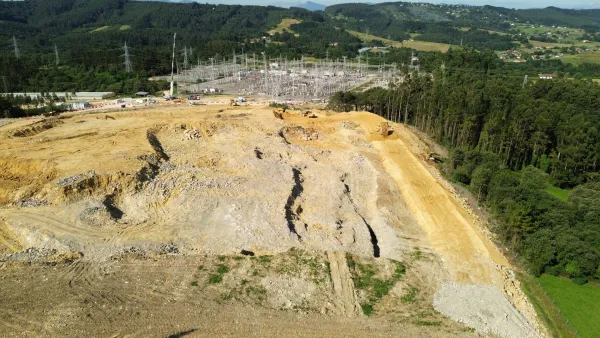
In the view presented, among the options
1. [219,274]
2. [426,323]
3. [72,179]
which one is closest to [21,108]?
[72,179]

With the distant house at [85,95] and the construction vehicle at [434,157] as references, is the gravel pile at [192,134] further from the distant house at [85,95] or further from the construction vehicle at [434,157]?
the distant house at [85,95]

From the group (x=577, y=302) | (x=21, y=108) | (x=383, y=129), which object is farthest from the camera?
(x=21, y=108)

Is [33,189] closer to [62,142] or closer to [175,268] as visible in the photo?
[62,142]

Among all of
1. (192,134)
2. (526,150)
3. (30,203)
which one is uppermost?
(192,134)

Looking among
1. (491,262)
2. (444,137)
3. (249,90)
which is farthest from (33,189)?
(249,90)

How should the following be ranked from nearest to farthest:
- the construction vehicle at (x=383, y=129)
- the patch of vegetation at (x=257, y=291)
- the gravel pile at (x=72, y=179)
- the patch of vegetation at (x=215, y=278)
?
the patch of vegetation at (x=257, y=291) → the patch of vegetation at (x=215, y=278) → the gravel pile at (x=72, y=179) → the construction vehicle at (x=383, y=129)

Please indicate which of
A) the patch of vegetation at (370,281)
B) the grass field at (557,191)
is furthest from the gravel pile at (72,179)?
the grass field at (557,191)

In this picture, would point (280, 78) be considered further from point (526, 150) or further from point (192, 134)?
point (526, 150)
